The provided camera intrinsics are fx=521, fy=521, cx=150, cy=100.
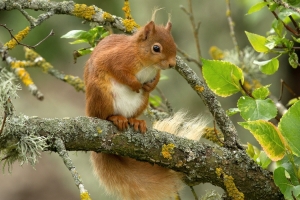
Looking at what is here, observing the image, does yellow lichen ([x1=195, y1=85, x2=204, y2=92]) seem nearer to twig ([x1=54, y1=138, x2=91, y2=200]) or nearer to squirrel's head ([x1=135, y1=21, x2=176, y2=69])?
squirrel's head ([x1=135, y1=21, x2=176, y2=69])

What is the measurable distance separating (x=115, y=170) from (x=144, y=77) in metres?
0.33

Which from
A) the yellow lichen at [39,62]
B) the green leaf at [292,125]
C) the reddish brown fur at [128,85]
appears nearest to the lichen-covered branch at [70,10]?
the reddish brown fur at [128,85]

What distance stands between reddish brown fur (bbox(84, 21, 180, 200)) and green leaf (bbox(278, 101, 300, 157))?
466 mm

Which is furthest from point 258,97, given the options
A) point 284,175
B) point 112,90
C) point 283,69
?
point 283,69

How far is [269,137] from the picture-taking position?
129 centimetres

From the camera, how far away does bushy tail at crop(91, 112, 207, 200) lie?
1651mm

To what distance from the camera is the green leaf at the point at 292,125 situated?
4.07 feet

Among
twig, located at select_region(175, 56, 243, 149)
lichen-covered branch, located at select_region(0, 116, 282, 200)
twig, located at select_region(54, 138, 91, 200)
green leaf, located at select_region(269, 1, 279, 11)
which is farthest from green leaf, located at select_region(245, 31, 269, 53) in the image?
twig, located at select_region(54, 138, 91, 200)

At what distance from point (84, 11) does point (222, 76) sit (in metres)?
0.48

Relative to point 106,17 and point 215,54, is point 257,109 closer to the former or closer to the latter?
point 106,17

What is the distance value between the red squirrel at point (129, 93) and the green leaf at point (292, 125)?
1.49 ft

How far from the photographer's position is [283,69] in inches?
135

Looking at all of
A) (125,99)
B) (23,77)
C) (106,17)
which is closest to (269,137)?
(125,99)

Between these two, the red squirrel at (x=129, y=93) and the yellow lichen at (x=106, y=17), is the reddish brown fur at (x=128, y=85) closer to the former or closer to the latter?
the red squirrel at (x=129, y=93)
